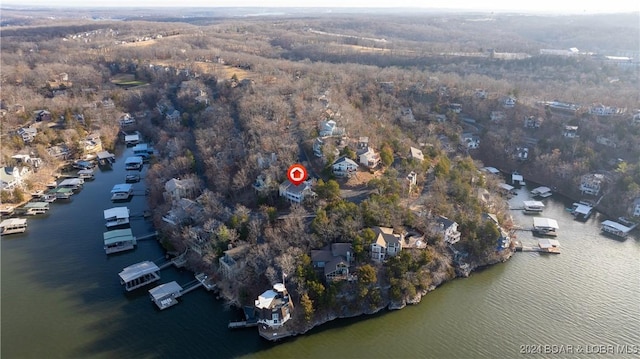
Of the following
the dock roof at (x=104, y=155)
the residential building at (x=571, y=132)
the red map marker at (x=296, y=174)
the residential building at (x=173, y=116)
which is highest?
the red map marker at (x=296, y=174)

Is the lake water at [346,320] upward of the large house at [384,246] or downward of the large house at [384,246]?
downward

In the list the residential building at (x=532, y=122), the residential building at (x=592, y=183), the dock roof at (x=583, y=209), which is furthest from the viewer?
the residential building at (x=532, y=122)

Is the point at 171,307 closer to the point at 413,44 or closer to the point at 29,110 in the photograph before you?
the point at 29,110

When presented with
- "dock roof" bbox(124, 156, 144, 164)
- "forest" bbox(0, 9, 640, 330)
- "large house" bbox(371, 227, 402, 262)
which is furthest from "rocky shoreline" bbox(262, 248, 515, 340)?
"dock roof" bbox(124, 156, 144, 164)

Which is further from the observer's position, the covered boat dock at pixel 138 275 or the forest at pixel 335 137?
the forest at pixel 335 137

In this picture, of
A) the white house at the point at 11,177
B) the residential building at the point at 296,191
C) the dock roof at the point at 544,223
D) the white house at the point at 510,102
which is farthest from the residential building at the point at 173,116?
the dock roof at the point at 544,223

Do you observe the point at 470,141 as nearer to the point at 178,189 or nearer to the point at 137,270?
the point at 178,189

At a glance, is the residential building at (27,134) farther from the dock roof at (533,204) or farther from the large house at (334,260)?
the dock roof at (533,204)

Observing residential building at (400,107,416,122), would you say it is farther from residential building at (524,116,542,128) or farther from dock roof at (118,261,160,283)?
dock roof at (118,261,160,283)
